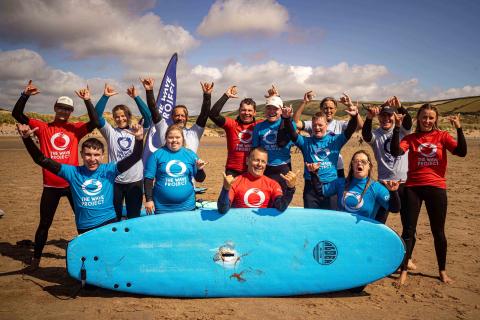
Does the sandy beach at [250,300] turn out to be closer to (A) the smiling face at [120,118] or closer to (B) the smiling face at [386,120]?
(B) the smiling face at [386,120]

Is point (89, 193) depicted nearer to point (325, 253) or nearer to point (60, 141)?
point (60, 141)

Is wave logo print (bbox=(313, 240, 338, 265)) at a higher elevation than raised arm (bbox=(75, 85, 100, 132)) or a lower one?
lower

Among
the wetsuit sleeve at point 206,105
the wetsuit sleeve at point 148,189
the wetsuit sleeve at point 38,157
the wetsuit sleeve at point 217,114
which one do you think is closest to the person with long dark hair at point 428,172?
the wetsuit sleeve at point 217,114

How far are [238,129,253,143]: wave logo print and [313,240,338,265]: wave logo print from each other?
1.58 meters

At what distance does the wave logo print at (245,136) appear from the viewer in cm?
421

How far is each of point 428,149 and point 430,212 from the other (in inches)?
27.7

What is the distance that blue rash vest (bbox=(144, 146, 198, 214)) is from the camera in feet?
11.7

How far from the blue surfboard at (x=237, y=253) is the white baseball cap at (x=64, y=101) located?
5.49 ft

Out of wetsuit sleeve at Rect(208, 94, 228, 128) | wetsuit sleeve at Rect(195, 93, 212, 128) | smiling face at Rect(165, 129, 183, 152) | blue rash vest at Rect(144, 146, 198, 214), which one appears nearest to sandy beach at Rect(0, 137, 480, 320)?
blue rash vest at Rect(144, 146, 198, 214)

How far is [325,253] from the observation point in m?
3.41

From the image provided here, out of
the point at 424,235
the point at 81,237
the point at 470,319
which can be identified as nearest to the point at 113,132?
the point at 81,237

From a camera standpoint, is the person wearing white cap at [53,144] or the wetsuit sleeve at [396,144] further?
the person wearing white cap at [53,144]

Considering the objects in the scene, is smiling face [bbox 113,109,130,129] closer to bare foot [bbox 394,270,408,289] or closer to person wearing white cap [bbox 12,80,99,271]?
person wearing white cap [bbox 12,80,99,271]

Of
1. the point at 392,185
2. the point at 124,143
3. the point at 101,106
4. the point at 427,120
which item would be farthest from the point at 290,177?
the point at 101,106
